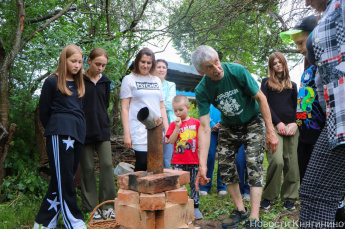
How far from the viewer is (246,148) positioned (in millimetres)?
3527

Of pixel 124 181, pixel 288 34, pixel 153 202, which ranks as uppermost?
pixel 288 34

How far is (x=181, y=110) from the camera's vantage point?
4.15 meters

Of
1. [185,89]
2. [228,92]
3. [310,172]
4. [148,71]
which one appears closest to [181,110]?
[148,71]

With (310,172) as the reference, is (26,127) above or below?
above

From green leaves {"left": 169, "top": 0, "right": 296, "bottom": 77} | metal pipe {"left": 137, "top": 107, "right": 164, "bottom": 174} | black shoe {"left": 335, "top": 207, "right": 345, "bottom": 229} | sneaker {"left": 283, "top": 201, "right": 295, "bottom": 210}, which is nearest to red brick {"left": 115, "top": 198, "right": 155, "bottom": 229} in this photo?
metal pipe {"left": 137, "top": 107, "right": 164, "bottom": 174}

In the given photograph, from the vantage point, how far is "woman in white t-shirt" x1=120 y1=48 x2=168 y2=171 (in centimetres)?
389

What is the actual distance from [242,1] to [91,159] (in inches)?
228

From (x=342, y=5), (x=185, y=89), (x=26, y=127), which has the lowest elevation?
(x=26, y=127)

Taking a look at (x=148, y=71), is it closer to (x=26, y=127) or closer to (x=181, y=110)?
(x=181, y=110)

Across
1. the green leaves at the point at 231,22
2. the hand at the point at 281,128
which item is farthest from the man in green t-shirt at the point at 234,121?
the green leaves at the point at 231,22

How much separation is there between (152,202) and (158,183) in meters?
0.14

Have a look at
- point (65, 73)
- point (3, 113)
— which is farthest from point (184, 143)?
point (3, 113)

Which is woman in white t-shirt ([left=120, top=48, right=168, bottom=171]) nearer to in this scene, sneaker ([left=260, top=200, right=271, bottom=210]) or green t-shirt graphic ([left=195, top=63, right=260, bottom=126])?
green t-shirt graphic ([left=195, top=63, right=260, bottom=126])

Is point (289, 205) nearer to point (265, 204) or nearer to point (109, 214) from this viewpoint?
point (265, 204)
